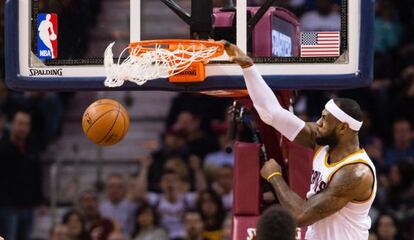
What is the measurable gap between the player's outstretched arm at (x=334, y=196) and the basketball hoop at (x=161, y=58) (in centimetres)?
101

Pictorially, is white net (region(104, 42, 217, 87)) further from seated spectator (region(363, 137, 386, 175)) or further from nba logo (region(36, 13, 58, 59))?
seated spectator (region(363, 137, 386, 175))

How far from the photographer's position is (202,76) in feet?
25.7

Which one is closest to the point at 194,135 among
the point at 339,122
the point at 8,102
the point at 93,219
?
the point at 93,219

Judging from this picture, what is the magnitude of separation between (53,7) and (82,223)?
405 cm

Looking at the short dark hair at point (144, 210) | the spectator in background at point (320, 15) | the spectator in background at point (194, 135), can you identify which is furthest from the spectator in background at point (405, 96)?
the short dark hair at point (144, 210)

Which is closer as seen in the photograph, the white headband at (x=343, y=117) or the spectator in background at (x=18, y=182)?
the white headband at (x=343, y=117)

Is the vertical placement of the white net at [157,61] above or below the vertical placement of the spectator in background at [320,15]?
below

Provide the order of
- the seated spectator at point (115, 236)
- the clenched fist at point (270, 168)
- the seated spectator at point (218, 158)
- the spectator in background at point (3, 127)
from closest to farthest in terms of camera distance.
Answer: the clenched fist at point (270, 168) < the seated spectator at point (115, 236) < the seated spectator at point (218, 158) < the spectator in background at point (3, 127)

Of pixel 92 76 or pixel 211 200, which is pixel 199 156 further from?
pixel 92 76

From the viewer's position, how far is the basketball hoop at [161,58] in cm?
763

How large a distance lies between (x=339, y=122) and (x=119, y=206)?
5112 millimetres

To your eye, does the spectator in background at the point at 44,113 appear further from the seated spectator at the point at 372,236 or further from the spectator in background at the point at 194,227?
the seated spectator at the point at 372,236

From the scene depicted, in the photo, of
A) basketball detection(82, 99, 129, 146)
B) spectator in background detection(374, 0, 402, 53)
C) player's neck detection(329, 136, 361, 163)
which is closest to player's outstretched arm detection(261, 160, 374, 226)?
player's neck detection(329, 136, 361, 163)

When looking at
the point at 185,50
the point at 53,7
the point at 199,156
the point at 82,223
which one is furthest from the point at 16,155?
the point at 185,50
